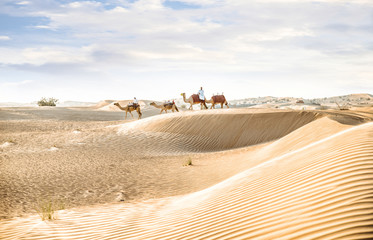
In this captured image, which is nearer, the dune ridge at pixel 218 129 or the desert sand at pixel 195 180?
the desert sand at pixel 195 180

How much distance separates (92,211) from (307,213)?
15.2 feet

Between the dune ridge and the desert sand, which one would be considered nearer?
the desert sand

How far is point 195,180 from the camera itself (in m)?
10.8

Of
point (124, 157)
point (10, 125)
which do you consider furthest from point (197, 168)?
point (10, 125)

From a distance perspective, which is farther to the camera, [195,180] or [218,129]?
[218,129]

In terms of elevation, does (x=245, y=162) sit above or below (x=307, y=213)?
below

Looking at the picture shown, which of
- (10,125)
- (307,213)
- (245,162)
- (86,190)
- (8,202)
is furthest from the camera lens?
(10,125)

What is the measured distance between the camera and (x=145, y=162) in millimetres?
14172

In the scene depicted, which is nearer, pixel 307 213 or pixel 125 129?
pixel 307 213

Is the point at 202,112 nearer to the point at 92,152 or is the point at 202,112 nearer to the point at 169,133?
the point at 169,133

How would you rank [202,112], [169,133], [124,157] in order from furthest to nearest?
[202,112]
[169,133]
[124,157]

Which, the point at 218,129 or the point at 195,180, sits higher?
the point at 218,129

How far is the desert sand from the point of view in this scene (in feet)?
12.5

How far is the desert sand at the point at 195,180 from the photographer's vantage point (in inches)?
150
